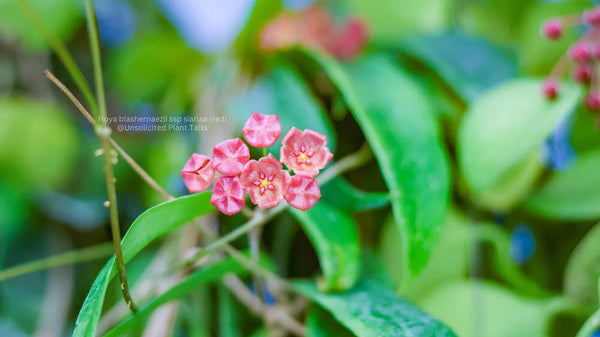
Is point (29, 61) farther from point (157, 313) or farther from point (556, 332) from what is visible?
point (556, 332)

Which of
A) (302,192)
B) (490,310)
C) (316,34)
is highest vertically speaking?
(316,34)

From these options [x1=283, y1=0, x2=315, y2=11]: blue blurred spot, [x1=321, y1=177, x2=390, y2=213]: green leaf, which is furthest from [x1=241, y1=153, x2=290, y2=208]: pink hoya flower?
[x1=283, y1=0, x2=315, y2=11]: blue blurred spot

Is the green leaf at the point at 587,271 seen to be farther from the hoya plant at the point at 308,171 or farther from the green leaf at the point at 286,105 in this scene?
the green leaf at the point at 286,105

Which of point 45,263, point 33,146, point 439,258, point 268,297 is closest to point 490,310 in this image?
point 439,258

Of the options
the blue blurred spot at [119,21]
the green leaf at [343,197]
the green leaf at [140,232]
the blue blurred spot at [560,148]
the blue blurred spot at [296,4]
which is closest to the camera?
the green leaf at [140,232]

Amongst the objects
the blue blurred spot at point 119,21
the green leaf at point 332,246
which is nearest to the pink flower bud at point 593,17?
the green leaf at point 332,246

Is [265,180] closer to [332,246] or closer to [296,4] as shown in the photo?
[332,246]
